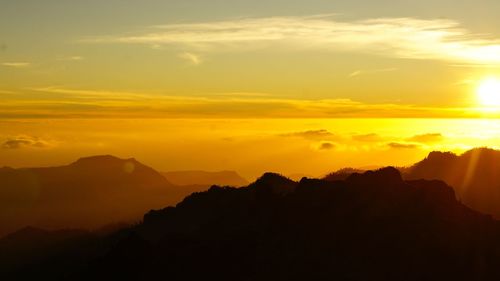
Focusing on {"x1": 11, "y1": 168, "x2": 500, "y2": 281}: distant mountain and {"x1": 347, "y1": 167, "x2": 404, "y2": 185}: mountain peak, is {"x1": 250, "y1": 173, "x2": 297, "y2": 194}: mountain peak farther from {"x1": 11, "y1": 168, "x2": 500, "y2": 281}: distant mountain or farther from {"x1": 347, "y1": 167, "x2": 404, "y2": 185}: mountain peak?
{"x1": 347, "y1": 167, "x2": 404, "y2": 185}: mountain peak

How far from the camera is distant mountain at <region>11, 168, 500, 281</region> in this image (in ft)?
399

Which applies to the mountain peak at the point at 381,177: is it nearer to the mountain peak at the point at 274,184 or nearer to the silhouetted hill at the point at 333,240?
the silhouetted hill at the point at 333,240

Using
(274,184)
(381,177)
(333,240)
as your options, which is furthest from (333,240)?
(274,184)

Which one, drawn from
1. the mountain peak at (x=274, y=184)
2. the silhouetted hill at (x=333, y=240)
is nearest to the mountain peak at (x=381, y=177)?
the silhouetted hill at (x=333, y=240)

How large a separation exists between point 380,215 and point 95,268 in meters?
74.8

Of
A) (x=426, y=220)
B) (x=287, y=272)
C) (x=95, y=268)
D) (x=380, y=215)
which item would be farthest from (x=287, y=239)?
(x=95, y=268)

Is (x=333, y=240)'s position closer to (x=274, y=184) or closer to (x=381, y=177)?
(x=381, y=177)

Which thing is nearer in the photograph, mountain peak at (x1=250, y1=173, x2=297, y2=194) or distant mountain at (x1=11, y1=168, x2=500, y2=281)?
distant mountain at (x1=11, y1=168, x2=500, y2=281)

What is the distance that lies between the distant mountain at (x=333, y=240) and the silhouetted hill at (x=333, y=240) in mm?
208

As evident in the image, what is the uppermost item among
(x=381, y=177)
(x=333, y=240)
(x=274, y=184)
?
(x=381, y=177)

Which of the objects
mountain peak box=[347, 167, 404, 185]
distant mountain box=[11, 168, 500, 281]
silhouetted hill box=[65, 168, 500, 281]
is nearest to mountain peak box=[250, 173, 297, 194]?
distant mountain box=[11, 168, 500, 281]

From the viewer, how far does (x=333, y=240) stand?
130 metres

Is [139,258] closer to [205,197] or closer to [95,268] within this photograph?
[95,268]

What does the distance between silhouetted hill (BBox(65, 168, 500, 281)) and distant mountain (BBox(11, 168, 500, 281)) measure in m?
0.21
